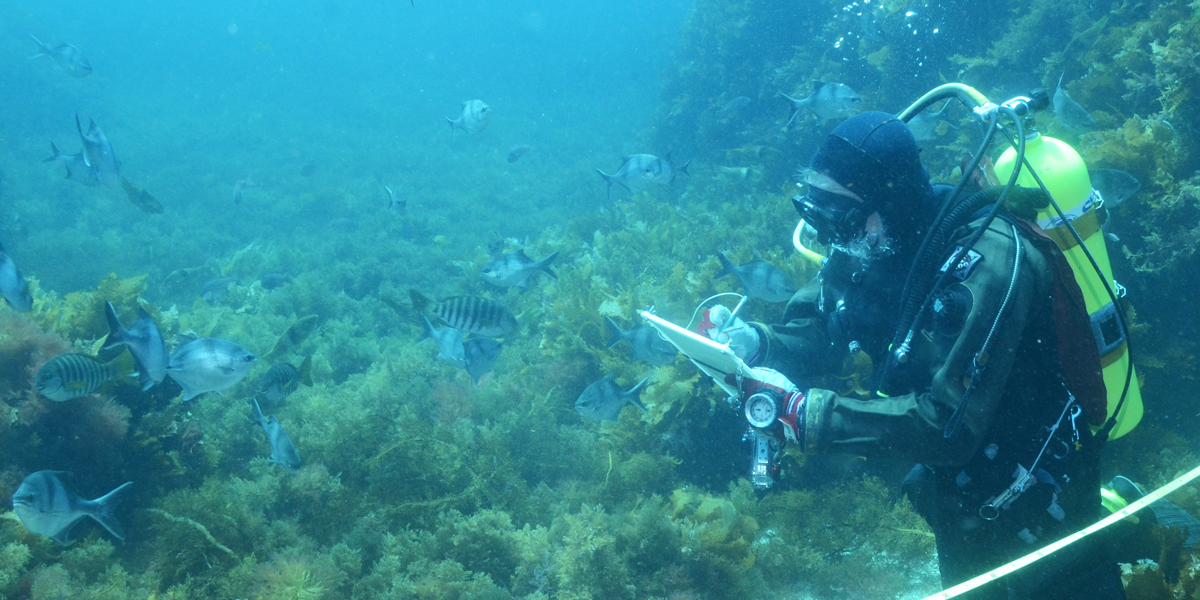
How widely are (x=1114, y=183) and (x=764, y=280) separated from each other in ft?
9.54

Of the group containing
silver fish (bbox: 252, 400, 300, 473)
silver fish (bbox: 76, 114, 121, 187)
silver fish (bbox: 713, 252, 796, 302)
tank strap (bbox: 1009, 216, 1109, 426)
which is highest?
tank strap (bbox: 1009, 216, 1109, 426)

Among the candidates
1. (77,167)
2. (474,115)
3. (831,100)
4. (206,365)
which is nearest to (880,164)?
(206,365)

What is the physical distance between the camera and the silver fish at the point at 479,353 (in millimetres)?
5113

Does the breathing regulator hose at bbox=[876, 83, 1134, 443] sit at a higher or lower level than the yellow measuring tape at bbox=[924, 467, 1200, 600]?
higher

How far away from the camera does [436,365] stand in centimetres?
708

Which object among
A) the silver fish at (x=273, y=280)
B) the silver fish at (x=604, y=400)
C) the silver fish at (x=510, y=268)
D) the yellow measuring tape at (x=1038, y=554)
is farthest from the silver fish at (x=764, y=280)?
the silver fish at (x=273, y=280)

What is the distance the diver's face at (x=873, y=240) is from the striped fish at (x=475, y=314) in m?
3.66

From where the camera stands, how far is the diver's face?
2.33 meters

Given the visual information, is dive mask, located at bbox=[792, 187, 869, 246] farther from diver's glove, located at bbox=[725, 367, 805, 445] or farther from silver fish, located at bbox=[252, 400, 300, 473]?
silver fish, located at bbox=[252, 400, 300, 473]

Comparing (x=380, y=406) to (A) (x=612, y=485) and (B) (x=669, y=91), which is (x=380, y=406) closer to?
(A) (x=612, y=485)

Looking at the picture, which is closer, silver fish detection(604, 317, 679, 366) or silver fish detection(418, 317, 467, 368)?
silver fish detection(604, 317, 679, 366)

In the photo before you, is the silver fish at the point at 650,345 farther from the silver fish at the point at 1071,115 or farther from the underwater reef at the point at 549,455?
the silver fish at the point at 1071,115

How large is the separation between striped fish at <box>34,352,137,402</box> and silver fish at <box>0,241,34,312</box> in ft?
3.63

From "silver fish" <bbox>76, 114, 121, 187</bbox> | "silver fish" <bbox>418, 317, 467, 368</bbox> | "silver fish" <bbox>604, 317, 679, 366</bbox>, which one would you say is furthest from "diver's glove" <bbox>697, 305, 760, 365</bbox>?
"silver fish" <bbox>76, 114, 121, 187</bbox>
